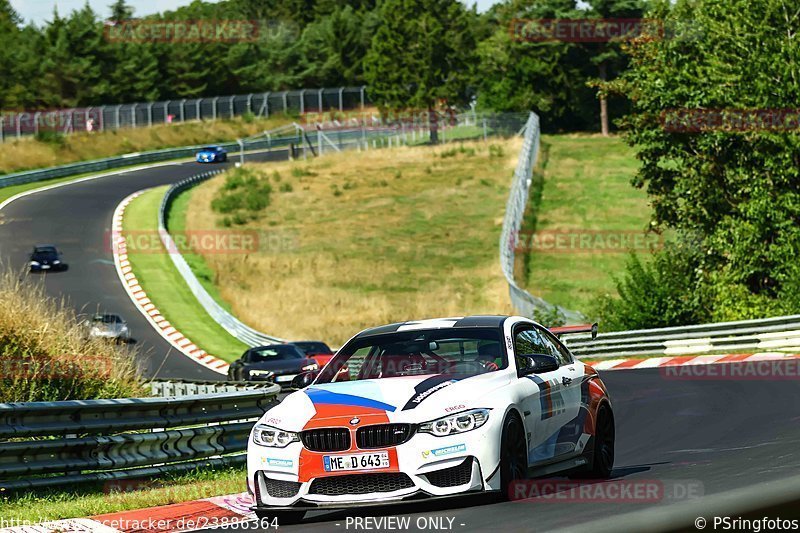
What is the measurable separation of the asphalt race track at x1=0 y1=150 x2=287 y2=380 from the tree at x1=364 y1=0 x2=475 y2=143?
69.7 ft

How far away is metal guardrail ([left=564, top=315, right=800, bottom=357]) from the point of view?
27.0 meters

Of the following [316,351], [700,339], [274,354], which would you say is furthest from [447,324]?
[316,351]

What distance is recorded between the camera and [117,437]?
36.7ft

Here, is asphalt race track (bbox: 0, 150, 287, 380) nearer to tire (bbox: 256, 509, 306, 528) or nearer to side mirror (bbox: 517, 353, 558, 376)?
side mirror (bbox: 517, 353, 558, 376)

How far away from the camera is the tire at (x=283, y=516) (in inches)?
336

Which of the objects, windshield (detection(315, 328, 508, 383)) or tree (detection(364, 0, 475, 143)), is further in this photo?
tree (detection(364, 0, 475, 143))

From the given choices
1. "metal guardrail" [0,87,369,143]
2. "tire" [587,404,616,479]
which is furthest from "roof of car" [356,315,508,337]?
"metal guardrail" [0,87,369,143]

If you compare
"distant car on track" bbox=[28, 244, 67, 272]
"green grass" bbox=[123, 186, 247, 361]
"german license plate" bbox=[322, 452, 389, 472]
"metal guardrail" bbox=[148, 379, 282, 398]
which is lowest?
"green grass" bbox=[123, 186, 247, 361]

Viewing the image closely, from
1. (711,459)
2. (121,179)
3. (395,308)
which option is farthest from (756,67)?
(121,179)

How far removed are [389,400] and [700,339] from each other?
69.4 ft

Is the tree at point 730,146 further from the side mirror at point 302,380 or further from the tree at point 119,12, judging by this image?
the tree at point 119,12

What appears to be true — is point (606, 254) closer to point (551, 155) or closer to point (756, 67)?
point (756, 67)

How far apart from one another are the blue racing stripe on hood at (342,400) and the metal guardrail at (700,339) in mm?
19939

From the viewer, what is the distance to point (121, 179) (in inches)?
2965
